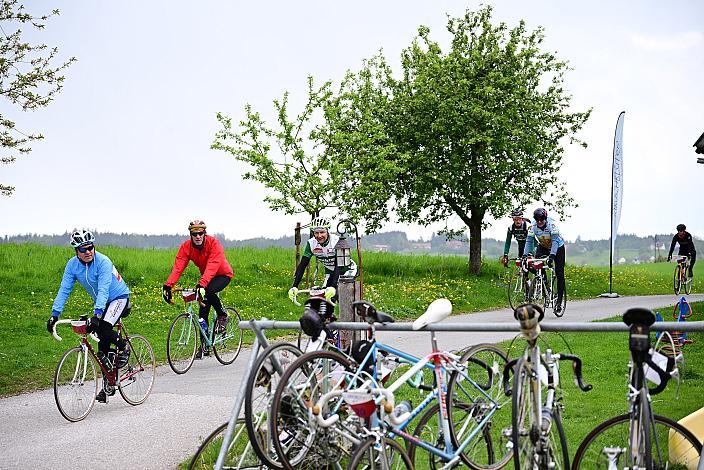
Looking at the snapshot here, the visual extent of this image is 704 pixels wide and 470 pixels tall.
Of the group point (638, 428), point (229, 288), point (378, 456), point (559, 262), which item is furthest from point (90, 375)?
point (229, 288)

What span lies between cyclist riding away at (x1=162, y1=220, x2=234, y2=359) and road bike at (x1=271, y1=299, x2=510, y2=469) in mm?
7973

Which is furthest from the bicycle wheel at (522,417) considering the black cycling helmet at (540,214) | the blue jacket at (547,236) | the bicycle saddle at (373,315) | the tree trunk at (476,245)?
the tree trunk at (476,245)

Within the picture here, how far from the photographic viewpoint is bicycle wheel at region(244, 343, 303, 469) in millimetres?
4996

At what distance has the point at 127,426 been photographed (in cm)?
1016

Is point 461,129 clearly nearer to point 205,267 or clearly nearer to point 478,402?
point 205,267

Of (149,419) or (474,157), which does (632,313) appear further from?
(474,157)

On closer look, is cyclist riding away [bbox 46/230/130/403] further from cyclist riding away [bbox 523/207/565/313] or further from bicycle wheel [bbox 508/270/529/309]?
bicycle wheel [bbox 508/270/529/309]

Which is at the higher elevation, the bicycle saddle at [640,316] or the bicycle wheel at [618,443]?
the bicycle saddle at [640,316]

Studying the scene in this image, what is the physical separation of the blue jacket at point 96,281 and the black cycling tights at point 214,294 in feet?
8.60

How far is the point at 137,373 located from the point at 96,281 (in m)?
1.34

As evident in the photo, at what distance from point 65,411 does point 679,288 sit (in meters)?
21.5

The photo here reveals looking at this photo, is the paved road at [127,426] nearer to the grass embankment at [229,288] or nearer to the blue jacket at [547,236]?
the grass embankment at [229,288]

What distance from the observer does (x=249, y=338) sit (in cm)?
1761

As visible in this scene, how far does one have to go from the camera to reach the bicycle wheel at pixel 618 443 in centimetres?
499
